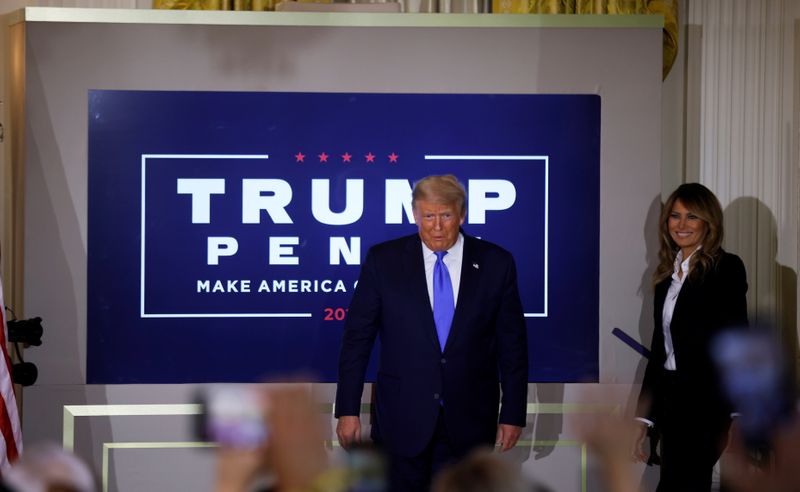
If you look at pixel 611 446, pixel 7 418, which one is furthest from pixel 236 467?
pixel 7 418

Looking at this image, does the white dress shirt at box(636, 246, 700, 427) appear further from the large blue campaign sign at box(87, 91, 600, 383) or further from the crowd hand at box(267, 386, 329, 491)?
the crowd hand at box(267, 386, 329, 491)

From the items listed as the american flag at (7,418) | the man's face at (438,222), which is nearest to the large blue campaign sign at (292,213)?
the american flag at (7,418)

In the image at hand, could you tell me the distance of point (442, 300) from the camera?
13.4 ft

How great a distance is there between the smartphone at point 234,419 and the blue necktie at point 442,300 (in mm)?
2504

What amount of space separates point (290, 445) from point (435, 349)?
8.17 feet

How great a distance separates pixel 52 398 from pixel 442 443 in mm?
1694

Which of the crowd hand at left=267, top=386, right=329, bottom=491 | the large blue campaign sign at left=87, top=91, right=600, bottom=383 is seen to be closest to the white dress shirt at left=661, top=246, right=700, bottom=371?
the large blue campaign sign at left=87, top=91, right=600, bottom=383

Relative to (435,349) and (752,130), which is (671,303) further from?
(752,130)

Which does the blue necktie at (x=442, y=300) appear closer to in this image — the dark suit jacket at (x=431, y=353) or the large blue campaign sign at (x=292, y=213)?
the dark suit jacket at (x=431, y=353)

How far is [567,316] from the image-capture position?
15.7 ft

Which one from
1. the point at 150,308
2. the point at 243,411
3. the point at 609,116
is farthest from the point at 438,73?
the point at 243,411

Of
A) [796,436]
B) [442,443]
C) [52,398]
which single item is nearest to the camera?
[796,436]

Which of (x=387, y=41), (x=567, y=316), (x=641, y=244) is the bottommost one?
(x=567, y=316)

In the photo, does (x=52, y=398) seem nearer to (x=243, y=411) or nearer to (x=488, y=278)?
(x=488, y=278)
